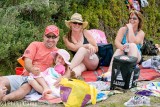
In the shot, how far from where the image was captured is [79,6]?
30.8ft

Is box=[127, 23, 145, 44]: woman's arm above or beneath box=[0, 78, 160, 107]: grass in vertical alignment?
above

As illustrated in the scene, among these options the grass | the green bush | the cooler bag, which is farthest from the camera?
the green bush

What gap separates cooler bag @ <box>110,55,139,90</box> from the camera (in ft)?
20.3

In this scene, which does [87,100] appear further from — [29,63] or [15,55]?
[15,55]

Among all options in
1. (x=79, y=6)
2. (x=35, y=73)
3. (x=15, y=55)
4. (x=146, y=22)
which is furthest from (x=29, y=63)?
(x=146, y=22)

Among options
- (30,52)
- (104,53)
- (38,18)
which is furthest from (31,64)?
(38,18)

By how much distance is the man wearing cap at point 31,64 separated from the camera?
5.78m

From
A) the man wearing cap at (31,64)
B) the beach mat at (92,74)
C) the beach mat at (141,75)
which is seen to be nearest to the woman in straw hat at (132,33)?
the beach mat at (141,75)

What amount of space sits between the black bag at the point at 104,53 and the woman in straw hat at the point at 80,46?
196mm

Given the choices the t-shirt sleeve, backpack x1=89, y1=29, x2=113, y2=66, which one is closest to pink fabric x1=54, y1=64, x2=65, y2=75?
the t-shirt sleeve

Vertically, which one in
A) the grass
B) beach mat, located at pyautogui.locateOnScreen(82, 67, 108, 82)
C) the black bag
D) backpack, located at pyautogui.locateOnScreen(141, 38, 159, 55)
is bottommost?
the grass

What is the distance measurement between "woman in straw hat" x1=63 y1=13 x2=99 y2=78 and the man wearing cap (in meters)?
0.85

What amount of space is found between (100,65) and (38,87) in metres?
2.27

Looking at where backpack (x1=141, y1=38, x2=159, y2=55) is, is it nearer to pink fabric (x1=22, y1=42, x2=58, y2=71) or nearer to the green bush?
the green bush
